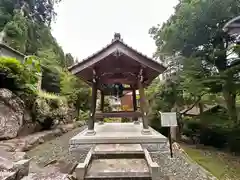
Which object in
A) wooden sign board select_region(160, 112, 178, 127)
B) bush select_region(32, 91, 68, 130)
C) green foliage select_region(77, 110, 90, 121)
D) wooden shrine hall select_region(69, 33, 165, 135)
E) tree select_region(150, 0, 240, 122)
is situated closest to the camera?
wooden sign board select_region(160, 112, 178, 127)

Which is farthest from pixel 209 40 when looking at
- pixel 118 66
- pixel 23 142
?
pixel 23 142

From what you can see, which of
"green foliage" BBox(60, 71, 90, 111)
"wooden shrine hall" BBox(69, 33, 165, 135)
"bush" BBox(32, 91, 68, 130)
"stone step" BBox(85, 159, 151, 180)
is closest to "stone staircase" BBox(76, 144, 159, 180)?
"stone step" BBox(85, 159, 151, 180)

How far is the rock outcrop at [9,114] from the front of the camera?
4.90 metres

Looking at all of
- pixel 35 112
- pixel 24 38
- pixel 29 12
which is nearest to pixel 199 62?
pixel 35 112

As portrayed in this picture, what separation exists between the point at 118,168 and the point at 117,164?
203 millimetres

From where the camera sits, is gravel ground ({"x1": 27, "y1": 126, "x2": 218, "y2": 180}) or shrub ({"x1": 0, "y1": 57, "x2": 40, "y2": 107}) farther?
shrub ({"x1": 0, "y1": 57, "x2": 40, "y2": 107})

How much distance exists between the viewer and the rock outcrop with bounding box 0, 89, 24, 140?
4898 mm

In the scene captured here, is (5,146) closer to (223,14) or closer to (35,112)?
(35,112)

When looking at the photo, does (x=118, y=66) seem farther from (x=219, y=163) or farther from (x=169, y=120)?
(x=219, y=163)

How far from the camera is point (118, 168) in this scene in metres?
3.04

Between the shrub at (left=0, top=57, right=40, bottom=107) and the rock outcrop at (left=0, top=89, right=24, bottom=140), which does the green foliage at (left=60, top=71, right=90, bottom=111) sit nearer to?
the shrub at (left=0, top=57, right=40, bottom=107)

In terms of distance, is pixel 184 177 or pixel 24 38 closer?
pixel 184 177

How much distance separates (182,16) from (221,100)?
206 inches

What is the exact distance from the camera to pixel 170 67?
33.0 feet
